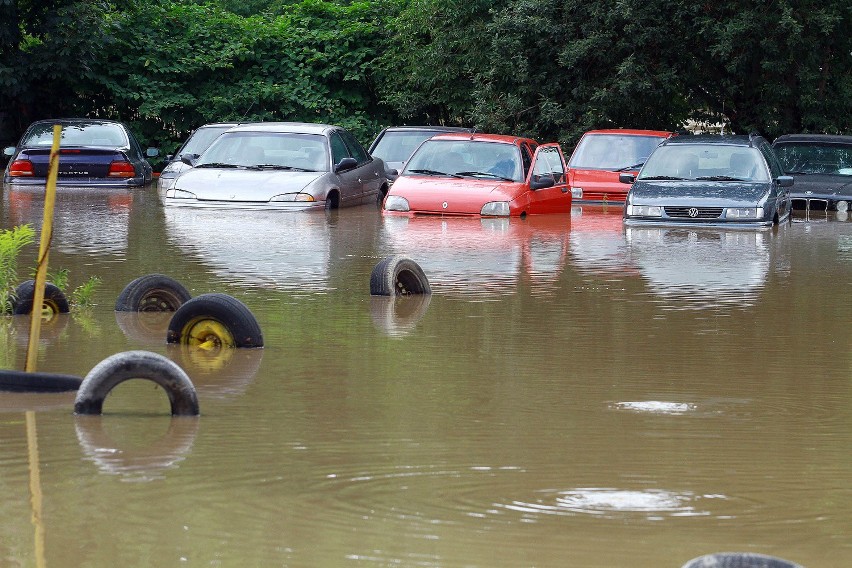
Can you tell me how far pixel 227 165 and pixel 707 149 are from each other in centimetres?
660

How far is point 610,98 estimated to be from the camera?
1234 inches

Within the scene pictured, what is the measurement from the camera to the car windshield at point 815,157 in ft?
85.6

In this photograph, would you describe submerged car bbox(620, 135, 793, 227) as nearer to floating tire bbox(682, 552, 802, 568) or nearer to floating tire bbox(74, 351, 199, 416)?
floating tire bbox(74, 351, 199, 416)

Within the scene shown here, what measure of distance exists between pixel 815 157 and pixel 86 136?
12.3 m

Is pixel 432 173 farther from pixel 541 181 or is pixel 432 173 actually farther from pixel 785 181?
pixel 785 181

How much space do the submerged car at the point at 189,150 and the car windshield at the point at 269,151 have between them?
173cm

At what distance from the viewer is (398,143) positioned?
2727 centimetres

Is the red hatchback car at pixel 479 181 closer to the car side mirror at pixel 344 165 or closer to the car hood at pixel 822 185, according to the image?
the car side mirror at pixel 344 165

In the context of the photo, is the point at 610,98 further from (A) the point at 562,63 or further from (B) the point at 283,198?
(B) the point at 283,198

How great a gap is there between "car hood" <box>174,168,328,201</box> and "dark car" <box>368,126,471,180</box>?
214 inches

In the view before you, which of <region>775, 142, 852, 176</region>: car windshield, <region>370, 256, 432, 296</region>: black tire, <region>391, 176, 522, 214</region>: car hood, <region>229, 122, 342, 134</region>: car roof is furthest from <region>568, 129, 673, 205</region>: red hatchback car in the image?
<region>370, 256, 432, 296</region>: black tire

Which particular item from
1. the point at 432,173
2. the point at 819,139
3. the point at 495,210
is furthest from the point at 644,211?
the point at 819,139

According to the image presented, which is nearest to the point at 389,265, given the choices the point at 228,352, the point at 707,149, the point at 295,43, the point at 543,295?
the point at 543,295

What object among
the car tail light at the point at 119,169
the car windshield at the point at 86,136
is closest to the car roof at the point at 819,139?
the car tail light at the point at 119,169
